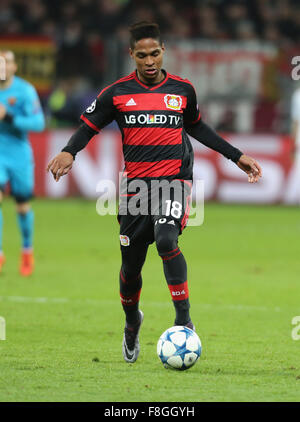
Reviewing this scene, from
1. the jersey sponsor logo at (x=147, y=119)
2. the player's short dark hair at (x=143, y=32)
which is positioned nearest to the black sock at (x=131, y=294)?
the jersey sponsor logo at (x=147, y=119)

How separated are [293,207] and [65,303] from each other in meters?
9.65

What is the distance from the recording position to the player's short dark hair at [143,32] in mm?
5625

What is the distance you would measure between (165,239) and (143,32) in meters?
1.31

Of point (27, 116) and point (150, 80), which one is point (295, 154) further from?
point (150, 80)

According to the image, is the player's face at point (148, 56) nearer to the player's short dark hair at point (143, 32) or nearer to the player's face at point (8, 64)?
the player's short dark hair at point (143, 32)

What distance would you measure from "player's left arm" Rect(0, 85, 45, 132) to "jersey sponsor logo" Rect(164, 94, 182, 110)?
13.6 feet

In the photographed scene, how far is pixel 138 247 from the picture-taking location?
568 cm

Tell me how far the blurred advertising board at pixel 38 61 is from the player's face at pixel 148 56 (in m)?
15.6

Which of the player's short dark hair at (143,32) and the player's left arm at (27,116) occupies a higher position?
the player's short dark hair at (143,32)

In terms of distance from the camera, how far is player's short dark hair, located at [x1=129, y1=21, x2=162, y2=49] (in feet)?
18.5

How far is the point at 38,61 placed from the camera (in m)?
21.1

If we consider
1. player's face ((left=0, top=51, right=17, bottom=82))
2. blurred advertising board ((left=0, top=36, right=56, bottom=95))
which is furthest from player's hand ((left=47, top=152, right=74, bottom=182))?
blurred advertising board ((left=0, top=36, right=56, bottom=95))

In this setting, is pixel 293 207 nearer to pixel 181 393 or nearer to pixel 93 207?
pixel 93 207

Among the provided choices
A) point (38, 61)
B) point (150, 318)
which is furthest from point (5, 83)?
point (38, 61)
